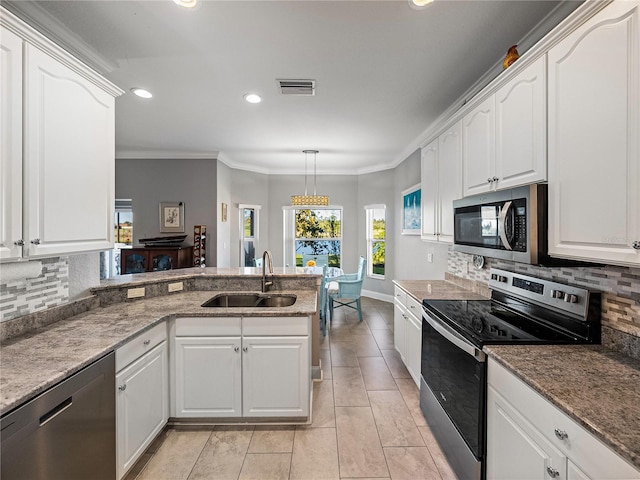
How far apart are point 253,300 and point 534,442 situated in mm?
2165

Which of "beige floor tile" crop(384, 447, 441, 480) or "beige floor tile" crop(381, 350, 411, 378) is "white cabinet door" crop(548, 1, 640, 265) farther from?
"beige floor tile" crop(381, 350, 411, 378)

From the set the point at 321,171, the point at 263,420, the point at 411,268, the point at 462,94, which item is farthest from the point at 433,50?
the point at 321,171

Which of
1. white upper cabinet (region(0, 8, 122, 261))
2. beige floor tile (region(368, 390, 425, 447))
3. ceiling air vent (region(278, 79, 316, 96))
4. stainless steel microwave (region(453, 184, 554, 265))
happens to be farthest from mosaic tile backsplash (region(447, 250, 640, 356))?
white upper cabinet (region(0, 8, 122, 261))

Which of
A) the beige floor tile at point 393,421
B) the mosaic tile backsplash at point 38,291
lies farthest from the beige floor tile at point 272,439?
the mosaic tile backsplash at point 38,291

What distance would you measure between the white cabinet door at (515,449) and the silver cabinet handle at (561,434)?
62mm

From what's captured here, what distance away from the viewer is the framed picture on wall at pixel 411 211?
4.49 m

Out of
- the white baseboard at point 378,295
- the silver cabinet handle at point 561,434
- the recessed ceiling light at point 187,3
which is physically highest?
the recessed ceiling light at point 187,3

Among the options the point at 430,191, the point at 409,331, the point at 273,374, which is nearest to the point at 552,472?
the point at 273,374

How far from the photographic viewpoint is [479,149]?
2107mm

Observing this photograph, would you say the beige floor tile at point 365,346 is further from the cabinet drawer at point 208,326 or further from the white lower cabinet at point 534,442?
the white lower cabinet at point 534,442

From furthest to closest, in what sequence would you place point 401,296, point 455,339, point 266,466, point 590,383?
point 401,296
point 266,466
point 455,339
point 590,383

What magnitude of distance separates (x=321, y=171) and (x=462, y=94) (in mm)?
3788

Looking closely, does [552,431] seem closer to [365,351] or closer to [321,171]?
[365,351]

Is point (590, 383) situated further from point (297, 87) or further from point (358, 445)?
point (297, 87)
